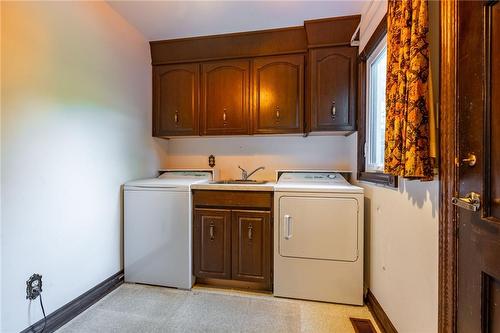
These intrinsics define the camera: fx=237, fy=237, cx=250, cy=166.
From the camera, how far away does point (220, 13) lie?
2078 mm

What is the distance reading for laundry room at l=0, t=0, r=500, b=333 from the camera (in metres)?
0.96

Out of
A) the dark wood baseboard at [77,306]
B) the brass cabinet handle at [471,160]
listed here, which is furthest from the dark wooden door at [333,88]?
the dark wood baseboard at [77,306]

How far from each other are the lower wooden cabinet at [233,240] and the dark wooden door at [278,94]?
794mm

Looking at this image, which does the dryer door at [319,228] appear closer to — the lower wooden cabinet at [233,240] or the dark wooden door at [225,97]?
the lower wooden cabinet at [233,240]

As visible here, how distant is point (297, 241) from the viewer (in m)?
1.96

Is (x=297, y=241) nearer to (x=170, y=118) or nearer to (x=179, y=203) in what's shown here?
(x=179, y=203)

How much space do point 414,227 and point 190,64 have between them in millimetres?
2468

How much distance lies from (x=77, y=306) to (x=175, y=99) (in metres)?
2.03

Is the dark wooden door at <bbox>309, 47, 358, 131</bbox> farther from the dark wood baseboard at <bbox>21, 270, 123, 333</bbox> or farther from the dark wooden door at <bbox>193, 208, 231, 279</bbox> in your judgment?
the dark wood baseboard at <bbox>21, 270, 123, 333</bbox>

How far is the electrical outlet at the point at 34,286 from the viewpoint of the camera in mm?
1423

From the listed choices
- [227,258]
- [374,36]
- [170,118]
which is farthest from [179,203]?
[374,36]

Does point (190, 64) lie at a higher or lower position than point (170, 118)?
higher

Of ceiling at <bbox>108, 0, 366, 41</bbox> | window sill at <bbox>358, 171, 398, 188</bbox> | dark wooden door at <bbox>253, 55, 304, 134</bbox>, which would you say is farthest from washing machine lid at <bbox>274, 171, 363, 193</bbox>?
ceiling at <bbox>108, 0, 366, 41</bbox>

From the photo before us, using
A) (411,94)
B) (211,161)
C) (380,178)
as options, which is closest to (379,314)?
(380,178)
